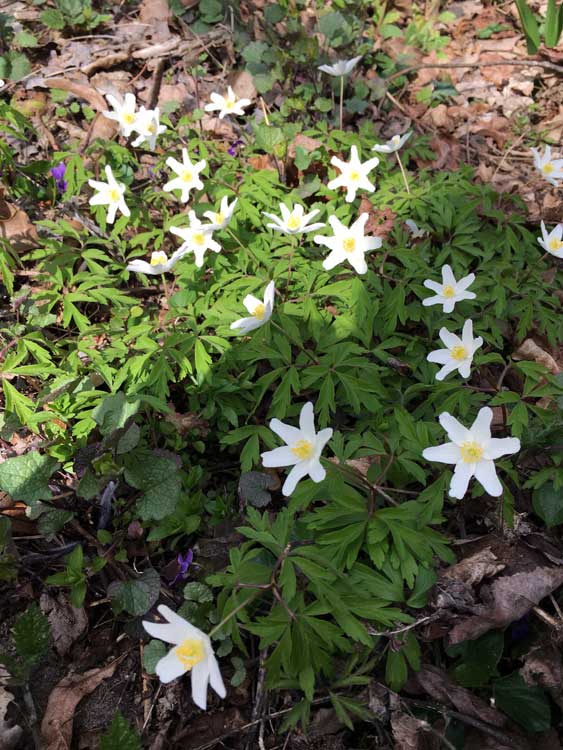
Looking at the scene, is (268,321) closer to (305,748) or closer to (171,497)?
(171,497)

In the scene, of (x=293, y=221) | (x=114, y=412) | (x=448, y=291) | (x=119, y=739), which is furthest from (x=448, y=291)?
(x=119, y=739)

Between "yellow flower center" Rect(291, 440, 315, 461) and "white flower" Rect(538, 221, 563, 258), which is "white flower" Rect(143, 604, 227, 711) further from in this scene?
"white flower" Rect(538, 221, 563, 258)

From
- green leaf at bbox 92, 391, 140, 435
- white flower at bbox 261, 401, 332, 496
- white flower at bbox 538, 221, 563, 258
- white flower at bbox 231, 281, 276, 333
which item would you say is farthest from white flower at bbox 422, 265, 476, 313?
green leaf at bbox 92, 391, 140, 435

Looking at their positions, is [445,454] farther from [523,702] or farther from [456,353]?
[523,702]

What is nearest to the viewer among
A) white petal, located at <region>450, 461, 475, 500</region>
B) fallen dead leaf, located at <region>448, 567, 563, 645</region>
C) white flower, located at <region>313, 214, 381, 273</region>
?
white petal, located at <region>450, 461, 475, 500</region>

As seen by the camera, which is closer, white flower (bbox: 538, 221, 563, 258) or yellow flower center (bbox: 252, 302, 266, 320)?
yellow flower center (bbox: 252, 302, 266, 320)

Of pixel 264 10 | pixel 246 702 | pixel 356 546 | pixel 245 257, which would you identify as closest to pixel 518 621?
pixel 356 546

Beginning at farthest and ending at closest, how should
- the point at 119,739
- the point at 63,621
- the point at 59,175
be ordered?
the point at 59,175 → the point at 63,621 → the point at 119,739
